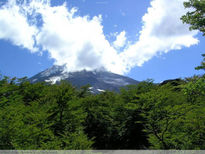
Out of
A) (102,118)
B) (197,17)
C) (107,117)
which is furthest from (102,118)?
(197,17)

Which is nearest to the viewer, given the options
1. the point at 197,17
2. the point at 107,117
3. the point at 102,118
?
the point at 197,17

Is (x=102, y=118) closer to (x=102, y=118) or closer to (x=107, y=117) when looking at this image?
(x=102, y=118)

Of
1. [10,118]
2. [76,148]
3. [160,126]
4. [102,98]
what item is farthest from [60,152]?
[102,98]

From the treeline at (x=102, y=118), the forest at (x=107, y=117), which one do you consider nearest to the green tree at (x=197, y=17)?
the forest at (x=107, y=117)

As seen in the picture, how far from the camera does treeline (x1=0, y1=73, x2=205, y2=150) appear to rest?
1234 cm

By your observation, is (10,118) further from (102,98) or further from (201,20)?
(102,98)

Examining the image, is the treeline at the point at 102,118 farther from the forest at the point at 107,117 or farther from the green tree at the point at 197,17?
the green tree at the point at 197,17

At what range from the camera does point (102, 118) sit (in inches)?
1227

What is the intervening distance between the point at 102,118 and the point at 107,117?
55.7 inches

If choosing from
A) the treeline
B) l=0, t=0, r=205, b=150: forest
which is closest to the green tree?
l=0, t=0, r=205, b=150: forest

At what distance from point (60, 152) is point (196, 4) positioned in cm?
1221

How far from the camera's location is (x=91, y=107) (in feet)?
108

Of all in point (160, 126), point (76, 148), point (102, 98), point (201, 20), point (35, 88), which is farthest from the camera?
point (102, 98)

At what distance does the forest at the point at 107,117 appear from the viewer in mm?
11773
